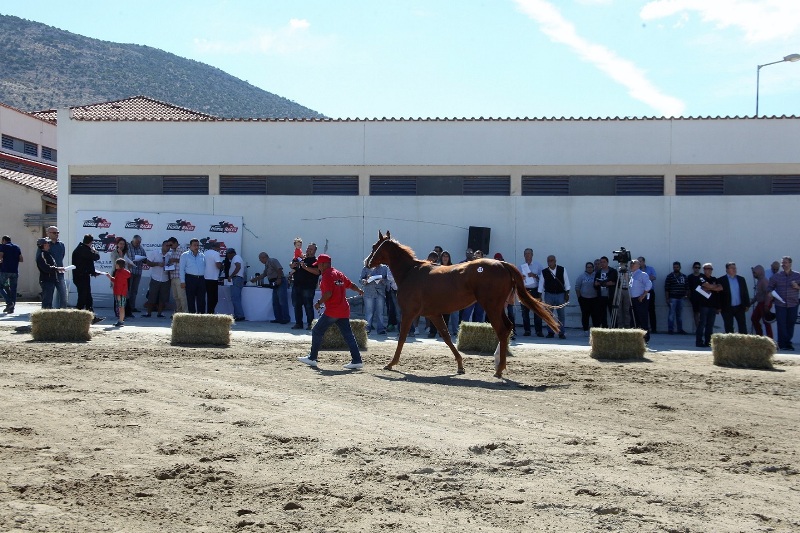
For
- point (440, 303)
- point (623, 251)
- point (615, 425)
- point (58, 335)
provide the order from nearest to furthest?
point (615, 425)
point (440, 303)
point (58, 335)
point (623, 251)

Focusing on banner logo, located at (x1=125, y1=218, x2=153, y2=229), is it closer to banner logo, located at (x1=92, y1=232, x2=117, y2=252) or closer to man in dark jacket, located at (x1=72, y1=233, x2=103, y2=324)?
banner logo, located at (x1=92, y1=232, x2=117, y2=252)

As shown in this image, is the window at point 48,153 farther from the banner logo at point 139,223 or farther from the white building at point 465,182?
the banner logo at point 139,223

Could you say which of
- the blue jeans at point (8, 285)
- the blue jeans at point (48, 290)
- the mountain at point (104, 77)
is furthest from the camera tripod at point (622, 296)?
the mountain at point (104, 77)

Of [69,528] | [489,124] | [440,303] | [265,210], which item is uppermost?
[489,124]

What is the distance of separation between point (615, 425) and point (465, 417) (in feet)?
5.22

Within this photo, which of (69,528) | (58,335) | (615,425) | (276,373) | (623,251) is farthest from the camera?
(623,251)

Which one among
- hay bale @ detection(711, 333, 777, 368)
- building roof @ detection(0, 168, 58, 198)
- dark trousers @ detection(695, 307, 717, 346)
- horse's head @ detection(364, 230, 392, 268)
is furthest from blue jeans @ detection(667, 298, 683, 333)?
building roof @ detection(0, 168, 58, 198)

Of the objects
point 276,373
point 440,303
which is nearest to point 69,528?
point 276,373

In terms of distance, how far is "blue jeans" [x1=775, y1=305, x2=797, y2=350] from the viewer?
1841 cm

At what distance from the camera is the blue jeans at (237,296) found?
22016 mm

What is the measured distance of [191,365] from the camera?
12992 millimetres

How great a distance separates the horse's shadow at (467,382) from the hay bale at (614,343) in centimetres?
375

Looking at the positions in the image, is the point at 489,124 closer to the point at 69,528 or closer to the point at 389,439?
the point at 389,439

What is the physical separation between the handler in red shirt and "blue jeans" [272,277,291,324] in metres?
7.97
